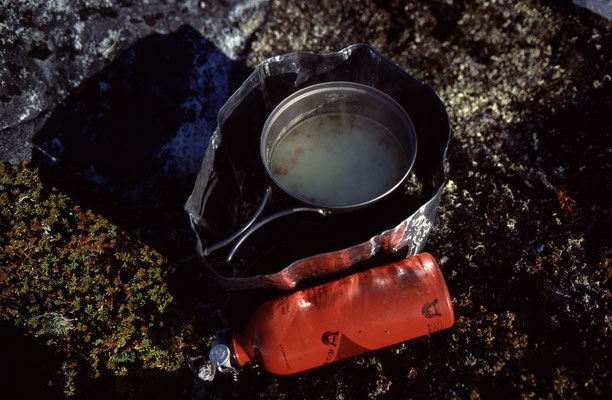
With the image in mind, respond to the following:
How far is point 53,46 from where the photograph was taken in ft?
9.48

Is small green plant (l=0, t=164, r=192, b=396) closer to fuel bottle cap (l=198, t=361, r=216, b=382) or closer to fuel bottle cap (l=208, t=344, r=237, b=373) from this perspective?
fuel bottle cap (l=198, t=361, r=216, b=382)

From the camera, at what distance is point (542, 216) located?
2.75 m

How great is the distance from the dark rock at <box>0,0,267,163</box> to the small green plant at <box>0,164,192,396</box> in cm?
35

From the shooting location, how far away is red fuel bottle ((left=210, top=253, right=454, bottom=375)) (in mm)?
2170

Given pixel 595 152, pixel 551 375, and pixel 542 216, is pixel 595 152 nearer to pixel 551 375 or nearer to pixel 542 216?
pixel 542 216

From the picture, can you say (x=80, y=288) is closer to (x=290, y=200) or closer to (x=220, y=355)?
(x=220, y=355)

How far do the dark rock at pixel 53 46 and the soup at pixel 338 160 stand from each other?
137 centimetres

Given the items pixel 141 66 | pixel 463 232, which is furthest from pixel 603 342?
pixel 141 66

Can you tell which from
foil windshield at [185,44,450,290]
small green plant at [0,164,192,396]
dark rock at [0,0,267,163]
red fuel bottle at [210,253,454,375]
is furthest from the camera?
dark rock at [0,0,267,163]

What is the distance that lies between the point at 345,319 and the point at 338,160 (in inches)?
39.2

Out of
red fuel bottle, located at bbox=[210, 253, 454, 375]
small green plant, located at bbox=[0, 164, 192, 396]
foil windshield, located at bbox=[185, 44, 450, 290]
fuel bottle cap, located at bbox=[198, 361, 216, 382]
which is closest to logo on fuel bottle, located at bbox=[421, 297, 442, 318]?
red fuel bottle, located at bbox=[210, 253, 454, 375]

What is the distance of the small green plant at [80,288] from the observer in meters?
2.52

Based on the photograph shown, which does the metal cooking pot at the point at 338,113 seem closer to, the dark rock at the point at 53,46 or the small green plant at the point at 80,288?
the small green plant at the point at 80,288

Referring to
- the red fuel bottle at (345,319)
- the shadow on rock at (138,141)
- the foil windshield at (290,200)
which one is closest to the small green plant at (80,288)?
the shadow on rock at (138,141)
